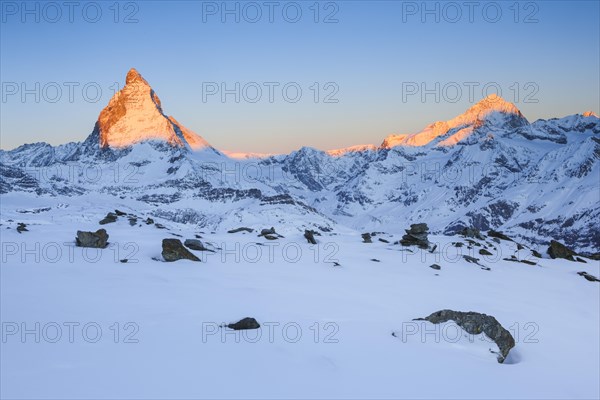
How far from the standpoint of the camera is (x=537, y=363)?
9742mm

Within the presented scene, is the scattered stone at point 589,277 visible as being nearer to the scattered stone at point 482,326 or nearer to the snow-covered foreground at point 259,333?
the snow-covered foreground at point 259,333

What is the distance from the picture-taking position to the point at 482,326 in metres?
10.4

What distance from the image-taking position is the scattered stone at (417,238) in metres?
28.6

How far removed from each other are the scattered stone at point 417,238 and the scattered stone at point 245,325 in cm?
2104

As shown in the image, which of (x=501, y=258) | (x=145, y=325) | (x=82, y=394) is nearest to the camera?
(x=82, y=394)

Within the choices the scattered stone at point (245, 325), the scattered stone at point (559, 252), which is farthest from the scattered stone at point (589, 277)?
the scattered stone at point (245, 325)

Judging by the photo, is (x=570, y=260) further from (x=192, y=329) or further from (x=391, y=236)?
(x=192, y=329)

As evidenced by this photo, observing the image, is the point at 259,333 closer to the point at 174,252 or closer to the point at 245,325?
the point at 245,325

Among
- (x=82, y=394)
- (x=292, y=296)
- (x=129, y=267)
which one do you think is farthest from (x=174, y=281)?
(x=82, y=394)

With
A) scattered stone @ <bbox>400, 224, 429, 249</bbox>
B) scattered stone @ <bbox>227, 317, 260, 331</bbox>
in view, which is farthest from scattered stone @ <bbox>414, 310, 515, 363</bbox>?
scattered stone @ <bbox>400, 224, 429, 249</bbox>

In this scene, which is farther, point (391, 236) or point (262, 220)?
point (262, 220)

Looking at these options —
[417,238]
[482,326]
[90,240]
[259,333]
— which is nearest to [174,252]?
[90,240]

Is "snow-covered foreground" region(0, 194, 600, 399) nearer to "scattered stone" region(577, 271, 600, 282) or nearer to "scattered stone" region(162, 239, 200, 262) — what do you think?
"scattered stone" region(162, 239, 200, 262)

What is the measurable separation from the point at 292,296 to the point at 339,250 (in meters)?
13.2
